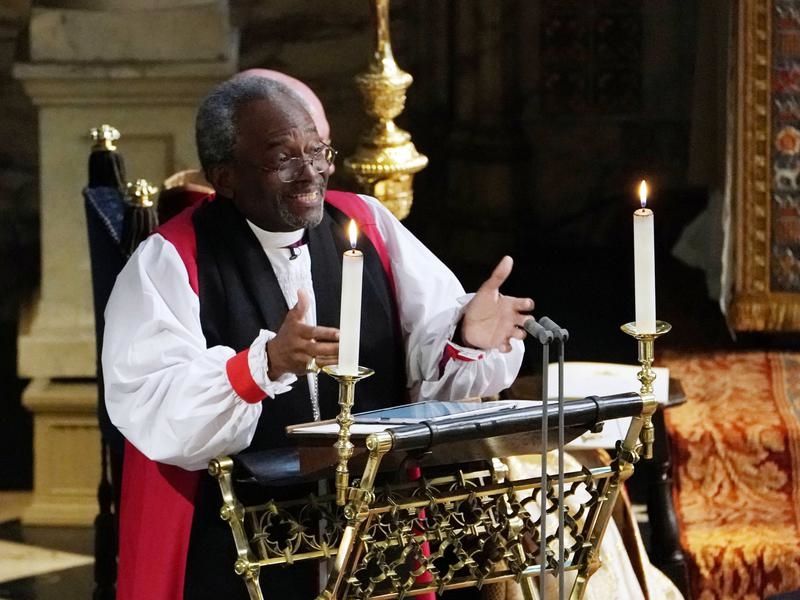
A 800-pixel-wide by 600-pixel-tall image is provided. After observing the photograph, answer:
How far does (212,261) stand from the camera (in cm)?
384

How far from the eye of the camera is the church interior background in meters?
6.99

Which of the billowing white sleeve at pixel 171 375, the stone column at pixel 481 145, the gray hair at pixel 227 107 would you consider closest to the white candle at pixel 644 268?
the billowing white sleeve at pixel 171 375

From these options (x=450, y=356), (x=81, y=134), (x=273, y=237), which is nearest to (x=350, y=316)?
(x=450, y=356)

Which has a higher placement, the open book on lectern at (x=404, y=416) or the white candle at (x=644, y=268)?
the white candle at (x=644, y=268)

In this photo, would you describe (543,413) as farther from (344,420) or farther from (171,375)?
(171,375)

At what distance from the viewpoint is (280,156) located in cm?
377

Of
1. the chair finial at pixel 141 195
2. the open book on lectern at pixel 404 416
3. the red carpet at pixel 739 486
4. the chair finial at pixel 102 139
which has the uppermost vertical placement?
the chair finial at pixel 102 139

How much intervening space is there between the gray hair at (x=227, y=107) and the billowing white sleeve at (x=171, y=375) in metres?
0.28

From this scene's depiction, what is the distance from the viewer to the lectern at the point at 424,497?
10.4 ft

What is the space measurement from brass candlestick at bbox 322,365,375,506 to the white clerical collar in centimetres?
81

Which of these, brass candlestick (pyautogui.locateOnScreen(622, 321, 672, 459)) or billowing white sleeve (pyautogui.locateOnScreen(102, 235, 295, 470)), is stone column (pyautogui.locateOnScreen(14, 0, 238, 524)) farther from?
brass candlestick (pyautogui.locateOnScreen(622, 321, 672, 459))

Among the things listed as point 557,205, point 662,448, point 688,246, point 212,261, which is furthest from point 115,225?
point 557,205

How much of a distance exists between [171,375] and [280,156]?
555 millimetres

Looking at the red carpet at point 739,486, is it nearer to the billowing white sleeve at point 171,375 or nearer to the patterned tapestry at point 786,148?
the patterned tapestry at point 786,148
